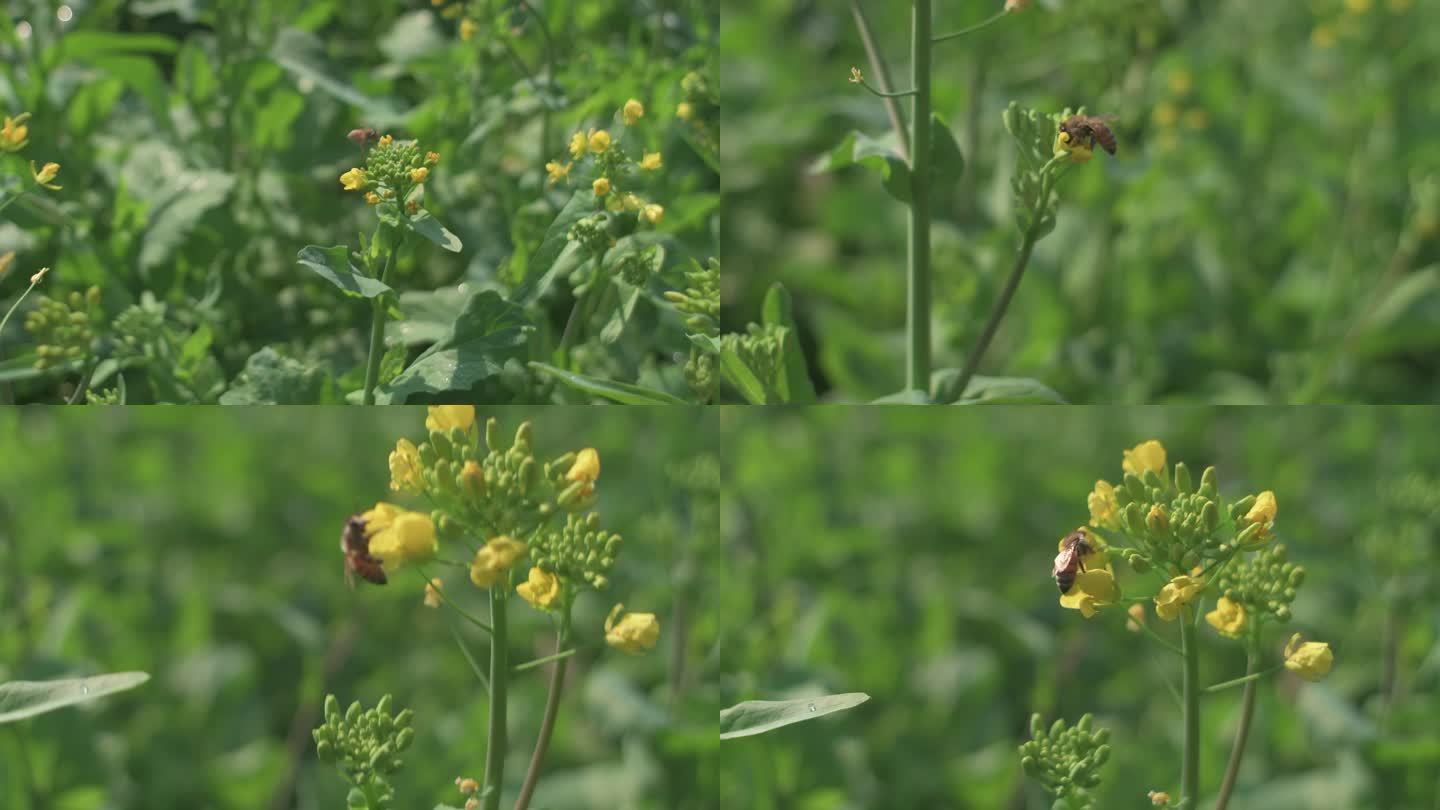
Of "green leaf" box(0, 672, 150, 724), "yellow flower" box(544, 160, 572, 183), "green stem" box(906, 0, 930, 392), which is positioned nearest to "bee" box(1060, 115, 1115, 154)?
"green stem" box(906, 0, 930, 392)

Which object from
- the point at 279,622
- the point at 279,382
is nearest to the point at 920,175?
the point at 279,382

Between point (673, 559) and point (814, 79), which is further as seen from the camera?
point (814, 79)

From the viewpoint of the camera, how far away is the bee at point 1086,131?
3.77 feet

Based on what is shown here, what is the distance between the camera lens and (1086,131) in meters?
1.15

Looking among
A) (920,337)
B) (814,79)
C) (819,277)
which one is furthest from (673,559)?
(814,79)

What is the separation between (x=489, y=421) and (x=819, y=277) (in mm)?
1359

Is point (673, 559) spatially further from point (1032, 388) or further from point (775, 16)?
point (775, 16)

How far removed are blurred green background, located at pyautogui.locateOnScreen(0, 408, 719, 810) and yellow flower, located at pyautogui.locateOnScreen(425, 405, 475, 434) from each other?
0.22 m

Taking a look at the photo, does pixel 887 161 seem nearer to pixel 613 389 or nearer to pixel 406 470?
pixel 613 389

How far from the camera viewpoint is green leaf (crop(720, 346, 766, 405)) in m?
1.26

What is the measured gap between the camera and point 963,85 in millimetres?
2264

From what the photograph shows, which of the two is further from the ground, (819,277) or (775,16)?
(775,16)

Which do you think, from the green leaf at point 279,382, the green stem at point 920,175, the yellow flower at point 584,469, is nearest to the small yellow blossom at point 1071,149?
the green stem at point 920,175

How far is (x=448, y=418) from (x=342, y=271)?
19 centimetres
